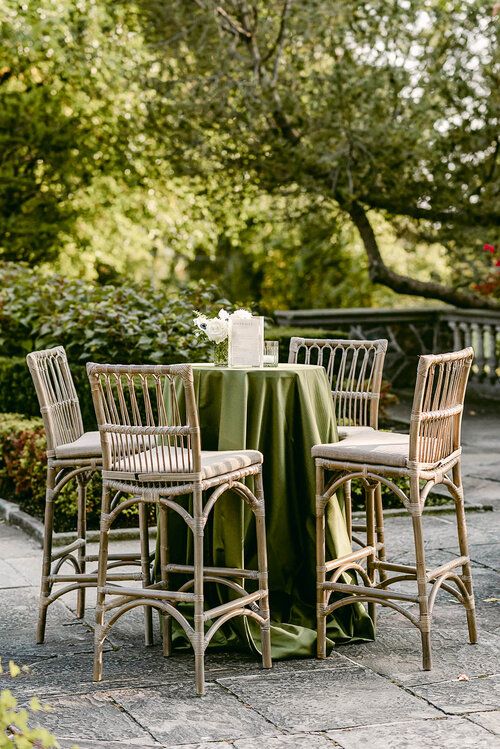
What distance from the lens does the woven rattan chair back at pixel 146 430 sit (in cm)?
455

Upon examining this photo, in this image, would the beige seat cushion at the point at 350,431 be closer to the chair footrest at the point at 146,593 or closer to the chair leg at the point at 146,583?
the chair leg at the point at 146,583

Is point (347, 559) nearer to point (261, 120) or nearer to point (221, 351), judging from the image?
point (221, 351)

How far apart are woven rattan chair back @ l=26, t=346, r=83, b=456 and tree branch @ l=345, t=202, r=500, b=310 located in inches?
343

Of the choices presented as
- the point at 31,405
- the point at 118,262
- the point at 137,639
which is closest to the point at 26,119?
the point at 118,262

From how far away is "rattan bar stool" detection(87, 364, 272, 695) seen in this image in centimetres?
457

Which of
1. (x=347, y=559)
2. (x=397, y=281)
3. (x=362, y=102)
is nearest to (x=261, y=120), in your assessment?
(x=362, y=102)

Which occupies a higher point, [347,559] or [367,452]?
[367,452]

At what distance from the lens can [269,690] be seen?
4527mm

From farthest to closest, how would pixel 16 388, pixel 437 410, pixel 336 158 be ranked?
pixel 336 158, pixel 16 388, pixel 437 410

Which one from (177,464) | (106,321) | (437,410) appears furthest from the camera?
(106,321)

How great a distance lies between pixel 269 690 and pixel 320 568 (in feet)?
2.19

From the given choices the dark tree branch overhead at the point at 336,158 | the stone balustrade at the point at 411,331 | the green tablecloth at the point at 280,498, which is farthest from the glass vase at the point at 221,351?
the stone balustrade at the point at 411,331

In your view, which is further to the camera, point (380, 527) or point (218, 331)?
point (380, 527)

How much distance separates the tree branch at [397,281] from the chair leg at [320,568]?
9273 millimetres
